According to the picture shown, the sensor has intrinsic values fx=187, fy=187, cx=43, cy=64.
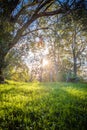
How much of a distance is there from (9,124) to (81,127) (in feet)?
6.50

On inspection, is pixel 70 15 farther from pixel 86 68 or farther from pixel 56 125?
pixel 86 68

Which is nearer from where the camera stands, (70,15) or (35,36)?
(70,15)

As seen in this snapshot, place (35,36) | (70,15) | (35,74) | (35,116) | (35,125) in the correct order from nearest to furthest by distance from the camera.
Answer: (35,125)
(35,116)
(70,15)
(35,36)
(35,74)

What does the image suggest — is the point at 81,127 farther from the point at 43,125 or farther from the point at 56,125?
the point at 43,125

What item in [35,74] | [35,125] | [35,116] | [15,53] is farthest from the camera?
[35,74]

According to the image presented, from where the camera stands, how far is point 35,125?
195 inches

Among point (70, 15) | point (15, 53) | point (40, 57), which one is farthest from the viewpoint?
point (40, 57)

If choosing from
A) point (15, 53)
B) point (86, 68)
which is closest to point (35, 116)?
point (15, 53)

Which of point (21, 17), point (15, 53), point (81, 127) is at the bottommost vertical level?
point (81, 127)

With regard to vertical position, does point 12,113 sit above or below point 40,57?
below

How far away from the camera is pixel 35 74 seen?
56500mm

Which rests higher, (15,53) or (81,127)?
(15,53)

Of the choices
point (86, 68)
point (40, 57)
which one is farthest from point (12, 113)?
point (86, 68)

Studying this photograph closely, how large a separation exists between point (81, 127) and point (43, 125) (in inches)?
43.0
